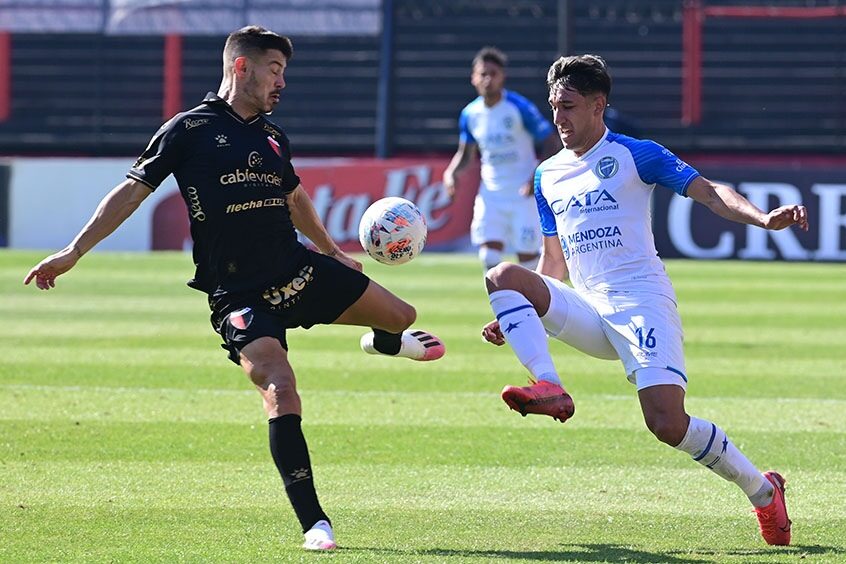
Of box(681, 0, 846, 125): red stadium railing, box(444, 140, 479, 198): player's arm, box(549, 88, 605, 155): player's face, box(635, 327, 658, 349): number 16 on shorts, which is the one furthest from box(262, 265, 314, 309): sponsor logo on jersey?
box(681, 0, 846, 125): red stadium railing

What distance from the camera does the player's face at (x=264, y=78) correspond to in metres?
6.46

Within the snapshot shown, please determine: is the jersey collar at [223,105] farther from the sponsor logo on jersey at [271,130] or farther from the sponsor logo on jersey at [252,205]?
the sponsor logo on jersey at [252,205]

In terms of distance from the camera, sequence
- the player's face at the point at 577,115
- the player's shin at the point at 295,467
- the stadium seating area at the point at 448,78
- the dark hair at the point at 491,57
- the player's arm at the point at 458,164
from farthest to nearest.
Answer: the stadium seating area at the point at 448,78, the player's arm at the point at 458,164, the dark hair at the point at 491,57, the player's face at the point at 577,115, the player's shin at the point at 295,467

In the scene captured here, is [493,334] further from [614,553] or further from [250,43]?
[250,43]

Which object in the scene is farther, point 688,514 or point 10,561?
point 688,514

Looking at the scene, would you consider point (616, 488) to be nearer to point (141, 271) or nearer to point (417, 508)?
point (417, 508)

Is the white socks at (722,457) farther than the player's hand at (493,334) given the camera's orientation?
No

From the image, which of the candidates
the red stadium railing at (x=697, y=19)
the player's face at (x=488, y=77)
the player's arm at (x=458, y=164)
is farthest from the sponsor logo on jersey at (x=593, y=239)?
the red stadium railing at (x=697, y=19)

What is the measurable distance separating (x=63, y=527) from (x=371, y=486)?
1.63 m

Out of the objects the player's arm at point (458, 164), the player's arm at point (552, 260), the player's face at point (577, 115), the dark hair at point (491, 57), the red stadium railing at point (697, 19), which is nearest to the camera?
the player's face at point (577, 115)

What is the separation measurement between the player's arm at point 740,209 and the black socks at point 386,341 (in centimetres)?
168

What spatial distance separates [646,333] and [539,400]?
809 mm

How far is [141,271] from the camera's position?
20000 millimetres

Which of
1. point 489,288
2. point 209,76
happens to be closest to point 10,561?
point 489,288
